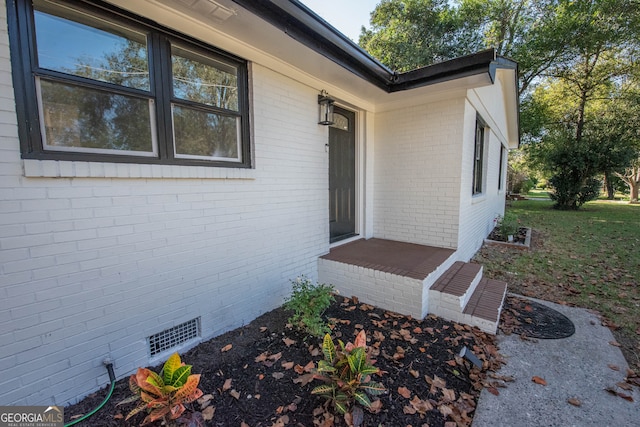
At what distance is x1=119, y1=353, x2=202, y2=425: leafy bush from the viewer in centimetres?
162

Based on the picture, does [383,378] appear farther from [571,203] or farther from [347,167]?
[571,203]

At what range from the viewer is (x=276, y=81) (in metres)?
3.28

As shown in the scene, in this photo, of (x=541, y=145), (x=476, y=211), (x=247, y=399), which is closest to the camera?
(x=247, y=399)

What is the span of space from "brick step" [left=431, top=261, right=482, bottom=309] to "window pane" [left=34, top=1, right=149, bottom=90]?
3651mm

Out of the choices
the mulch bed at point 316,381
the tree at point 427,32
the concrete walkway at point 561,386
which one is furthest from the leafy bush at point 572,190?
the mulch bed at point 316,381

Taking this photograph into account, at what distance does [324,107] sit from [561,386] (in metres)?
3.87

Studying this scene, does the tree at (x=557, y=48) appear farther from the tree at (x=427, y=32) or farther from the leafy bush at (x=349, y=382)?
the leafy bush at (x=349, y=382)

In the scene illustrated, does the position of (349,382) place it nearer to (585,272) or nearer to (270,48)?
(270,48)

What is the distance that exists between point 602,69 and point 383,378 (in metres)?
20.7

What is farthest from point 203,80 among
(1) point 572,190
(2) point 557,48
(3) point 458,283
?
(1) point 572,190

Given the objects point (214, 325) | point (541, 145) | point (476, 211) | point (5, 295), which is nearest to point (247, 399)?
point (214, 325)

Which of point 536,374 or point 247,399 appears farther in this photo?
point 536,374

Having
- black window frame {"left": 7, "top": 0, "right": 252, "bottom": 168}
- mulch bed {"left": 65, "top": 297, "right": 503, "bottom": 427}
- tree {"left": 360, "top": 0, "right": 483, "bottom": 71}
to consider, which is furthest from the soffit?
tree {"left": 360, "top": 0, "right": 483, "bottom": 71}

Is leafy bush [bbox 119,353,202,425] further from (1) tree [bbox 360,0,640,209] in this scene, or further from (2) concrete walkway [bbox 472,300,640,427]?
(1) tree [bbox 360,0,640,209]
